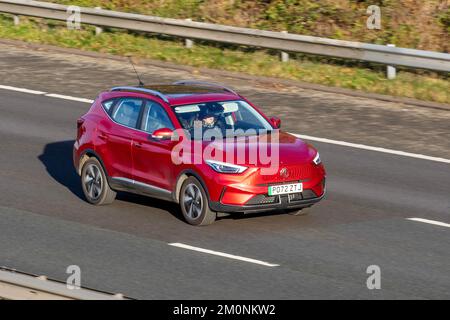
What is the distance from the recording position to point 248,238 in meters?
12.9

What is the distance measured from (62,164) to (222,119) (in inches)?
156

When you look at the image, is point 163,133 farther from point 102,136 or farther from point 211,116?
point 102,136

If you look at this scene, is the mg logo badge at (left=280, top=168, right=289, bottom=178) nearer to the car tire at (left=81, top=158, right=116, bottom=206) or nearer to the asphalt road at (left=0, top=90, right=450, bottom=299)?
the asphalt road at (left=0, top=90, right=450, bottom=299)

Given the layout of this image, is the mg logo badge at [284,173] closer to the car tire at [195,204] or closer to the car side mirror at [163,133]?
the car tire at [195,204]

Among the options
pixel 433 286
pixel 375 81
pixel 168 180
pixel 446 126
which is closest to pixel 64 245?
pixel 168 180

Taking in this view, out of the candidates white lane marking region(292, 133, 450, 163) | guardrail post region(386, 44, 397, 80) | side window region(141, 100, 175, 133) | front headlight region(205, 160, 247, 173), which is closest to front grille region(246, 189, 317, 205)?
front headlight region(205, 160, 247, 173)

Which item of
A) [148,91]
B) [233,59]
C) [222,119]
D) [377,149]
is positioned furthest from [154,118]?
[233,59]

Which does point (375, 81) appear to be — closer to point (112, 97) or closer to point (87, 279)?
point (112, 97)

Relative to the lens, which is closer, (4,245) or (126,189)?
(4,245)

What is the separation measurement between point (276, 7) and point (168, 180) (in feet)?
46.2

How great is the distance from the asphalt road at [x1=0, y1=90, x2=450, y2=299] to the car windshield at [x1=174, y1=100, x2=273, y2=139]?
1.16 m

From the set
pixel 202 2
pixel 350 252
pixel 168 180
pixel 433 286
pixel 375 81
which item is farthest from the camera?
pixel 202 2

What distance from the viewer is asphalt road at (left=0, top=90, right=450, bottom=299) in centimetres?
1109
